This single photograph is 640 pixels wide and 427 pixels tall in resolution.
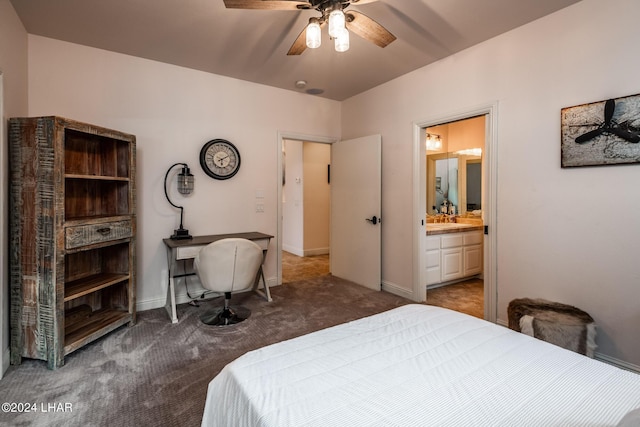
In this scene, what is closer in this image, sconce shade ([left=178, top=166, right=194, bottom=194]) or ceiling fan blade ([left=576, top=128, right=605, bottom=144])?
ceiling fan blade ([left=576, top=128, right=605, bottom=144])

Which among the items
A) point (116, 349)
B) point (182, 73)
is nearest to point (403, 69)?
point (182, 73)

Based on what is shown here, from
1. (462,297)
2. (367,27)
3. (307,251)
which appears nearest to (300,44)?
(367,27)

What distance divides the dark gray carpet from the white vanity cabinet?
2.65ft

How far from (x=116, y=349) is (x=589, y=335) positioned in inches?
131

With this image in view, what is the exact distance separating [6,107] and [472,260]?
16.1 ft

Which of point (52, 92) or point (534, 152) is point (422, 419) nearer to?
point (534, 152)

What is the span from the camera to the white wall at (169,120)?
2.82 meters

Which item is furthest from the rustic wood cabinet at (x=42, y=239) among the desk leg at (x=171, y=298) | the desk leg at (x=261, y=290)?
the desk leg at (x=261, y=290)

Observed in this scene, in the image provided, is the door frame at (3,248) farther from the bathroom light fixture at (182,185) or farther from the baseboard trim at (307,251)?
the baseboard trim at (307,251)

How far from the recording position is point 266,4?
1.76 metres

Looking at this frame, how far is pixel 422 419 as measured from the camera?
0.79 m

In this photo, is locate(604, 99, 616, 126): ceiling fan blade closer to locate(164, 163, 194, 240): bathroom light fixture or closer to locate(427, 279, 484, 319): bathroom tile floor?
locate(427, 279, 484, 319): bathroom tile floor

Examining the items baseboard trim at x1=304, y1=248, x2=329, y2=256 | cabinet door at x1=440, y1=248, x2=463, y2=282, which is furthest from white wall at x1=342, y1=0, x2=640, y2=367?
baseboard trim at x1=304, y1=248, x2=329, y2=256

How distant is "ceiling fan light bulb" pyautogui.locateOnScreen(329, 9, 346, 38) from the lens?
67.1 inches
